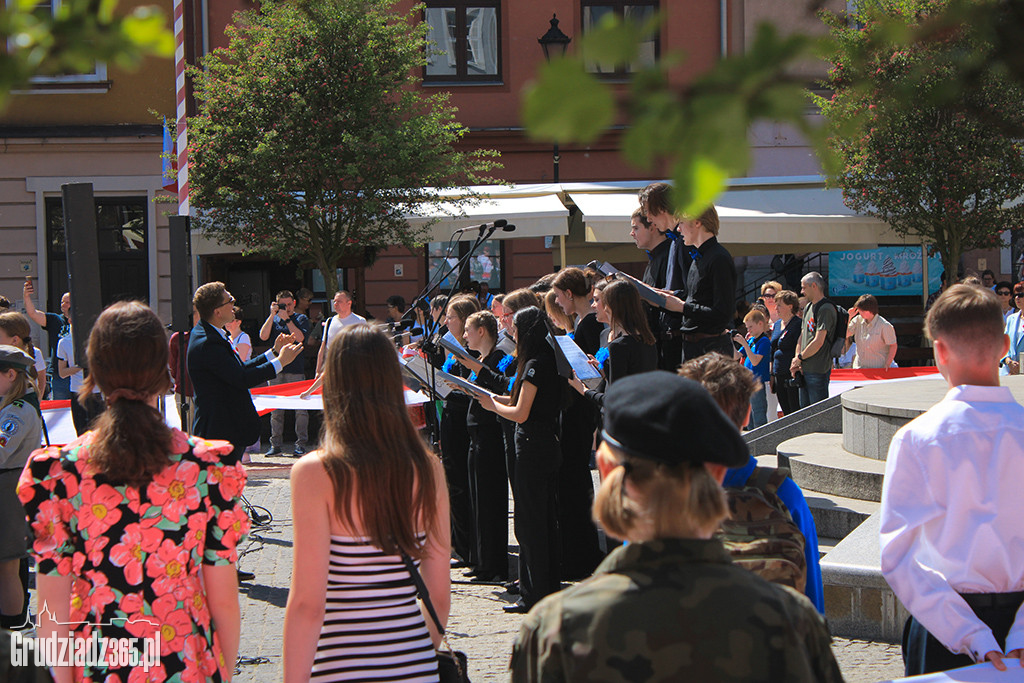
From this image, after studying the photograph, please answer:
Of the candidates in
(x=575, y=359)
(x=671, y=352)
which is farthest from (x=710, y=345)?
(x=575, y=359)

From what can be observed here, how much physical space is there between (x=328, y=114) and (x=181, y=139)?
9.37 metres

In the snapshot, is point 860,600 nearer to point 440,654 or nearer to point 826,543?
point 826,543

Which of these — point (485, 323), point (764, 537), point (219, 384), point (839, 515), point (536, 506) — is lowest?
point (839, 515)

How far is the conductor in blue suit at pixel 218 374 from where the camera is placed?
6.82 m

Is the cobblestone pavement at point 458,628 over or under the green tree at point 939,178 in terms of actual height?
under

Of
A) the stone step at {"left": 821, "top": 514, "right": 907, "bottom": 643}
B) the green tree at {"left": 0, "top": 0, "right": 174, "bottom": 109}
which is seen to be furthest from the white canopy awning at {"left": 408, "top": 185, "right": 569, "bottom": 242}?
the green tree at {"left": 0, "top": 0, "right": 174, "bottom": 109}

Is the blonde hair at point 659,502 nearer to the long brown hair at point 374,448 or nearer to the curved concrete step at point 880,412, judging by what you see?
the long brown hair at point 374,448

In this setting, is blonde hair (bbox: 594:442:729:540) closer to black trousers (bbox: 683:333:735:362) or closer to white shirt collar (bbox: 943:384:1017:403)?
white shirt collar (bbox: 943:384:1017:403)

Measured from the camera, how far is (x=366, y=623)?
113 inches

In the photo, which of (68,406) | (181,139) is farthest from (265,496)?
(181,139)

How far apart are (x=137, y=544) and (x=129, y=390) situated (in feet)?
1.65

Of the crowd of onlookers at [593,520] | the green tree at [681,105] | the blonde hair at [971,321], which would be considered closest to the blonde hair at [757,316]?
the crowd of onlookers at [593,520]

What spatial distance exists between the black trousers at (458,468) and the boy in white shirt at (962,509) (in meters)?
4.92

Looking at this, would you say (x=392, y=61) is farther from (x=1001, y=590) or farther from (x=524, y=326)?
(x=1001, y=590)
